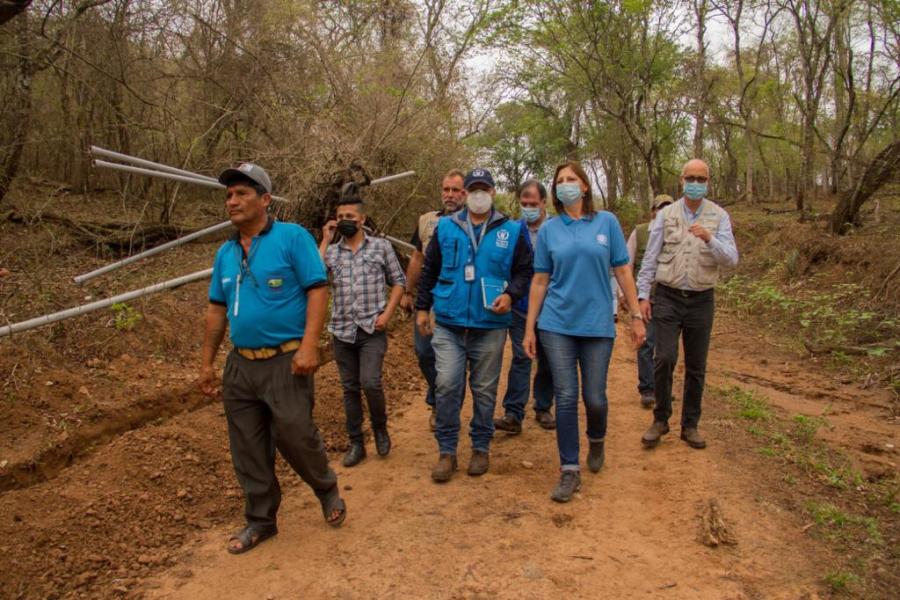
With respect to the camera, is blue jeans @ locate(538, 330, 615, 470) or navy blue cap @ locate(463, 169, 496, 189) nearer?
blue jeans @ locate(538, 330, 615, 470)

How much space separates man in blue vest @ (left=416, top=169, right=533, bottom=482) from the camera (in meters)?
4.36

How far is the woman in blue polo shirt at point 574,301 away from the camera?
4.08 m

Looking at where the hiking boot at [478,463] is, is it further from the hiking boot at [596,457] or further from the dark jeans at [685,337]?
the dark jeans at [685,337]

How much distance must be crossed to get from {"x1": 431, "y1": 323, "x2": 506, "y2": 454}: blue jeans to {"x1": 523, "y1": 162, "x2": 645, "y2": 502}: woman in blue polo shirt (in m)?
0.34

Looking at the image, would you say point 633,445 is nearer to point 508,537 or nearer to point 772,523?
point 772,523

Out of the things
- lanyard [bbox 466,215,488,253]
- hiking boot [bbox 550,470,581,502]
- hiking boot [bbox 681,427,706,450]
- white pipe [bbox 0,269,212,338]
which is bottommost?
hiking boot [bbox 550,470,581,502]

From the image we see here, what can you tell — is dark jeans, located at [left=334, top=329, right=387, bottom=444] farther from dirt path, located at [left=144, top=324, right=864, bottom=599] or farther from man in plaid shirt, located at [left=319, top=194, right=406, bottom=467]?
dirt path, located at [left=144, top=324, right=864, bottom=599]

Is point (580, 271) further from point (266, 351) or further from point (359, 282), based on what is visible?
point (266, 351)

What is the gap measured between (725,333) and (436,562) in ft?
28.3

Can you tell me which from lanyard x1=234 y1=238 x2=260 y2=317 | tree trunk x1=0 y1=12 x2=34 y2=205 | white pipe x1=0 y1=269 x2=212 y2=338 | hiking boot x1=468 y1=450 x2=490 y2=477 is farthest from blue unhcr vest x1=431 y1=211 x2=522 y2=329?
tree trunk x1=0 y1=12 x2=34 y2=205

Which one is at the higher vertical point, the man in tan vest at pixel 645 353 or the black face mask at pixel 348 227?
the black face mask at pixel 348 227

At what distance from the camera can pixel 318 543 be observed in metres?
3.72

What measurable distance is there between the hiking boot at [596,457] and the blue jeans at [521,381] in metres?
0.97

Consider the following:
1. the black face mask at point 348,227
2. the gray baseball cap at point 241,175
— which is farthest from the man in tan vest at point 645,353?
the gray baseball cap at point 241,175
